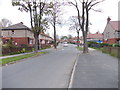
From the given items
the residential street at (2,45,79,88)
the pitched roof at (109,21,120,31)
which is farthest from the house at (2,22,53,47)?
the residential street at (2,45,79,88)

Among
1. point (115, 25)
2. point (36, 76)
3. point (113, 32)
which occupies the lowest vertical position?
point (36, 76)

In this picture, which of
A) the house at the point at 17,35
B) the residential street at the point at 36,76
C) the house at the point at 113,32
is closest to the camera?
the residential street at the point at 36,76

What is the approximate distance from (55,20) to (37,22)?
17.5 m

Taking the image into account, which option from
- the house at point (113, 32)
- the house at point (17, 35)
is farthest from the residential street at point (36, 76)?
the house at point (113, 32)

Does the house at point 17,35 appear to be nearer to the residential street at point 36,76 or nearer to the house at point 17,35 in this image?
the house at point 17,35

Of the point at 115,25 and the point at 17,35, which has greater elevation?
the point at 115,25

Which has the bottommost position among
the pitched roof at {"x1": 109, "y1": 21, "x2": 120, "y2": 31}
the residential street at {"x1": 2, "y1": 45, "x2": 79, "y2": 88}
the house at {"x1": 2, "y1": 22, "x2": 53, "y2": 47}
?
the residential street at {"x1": 2, "y1": 45, "x2": 79, "y2": 88}

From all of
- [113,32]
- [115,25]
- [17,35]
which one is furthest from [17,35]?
[115,25]

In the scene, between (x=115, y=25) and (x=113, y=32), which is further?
(x=115, y=25)

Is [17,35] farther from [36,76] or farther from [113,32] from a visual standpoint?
[36,76]

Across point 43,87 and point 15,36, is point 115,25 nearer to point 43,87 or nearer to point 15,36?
point 15,36

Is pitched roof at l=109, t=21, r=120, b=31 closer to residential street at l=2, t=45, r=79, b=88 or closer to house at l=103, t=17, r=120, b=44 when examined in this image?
house at l=103, t=17, r=120, b=44

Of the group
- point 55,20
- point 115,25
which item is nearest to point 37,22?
point 55,20

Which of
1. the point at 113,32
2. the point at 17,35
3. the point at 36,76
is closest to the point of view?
the point at 36,76
